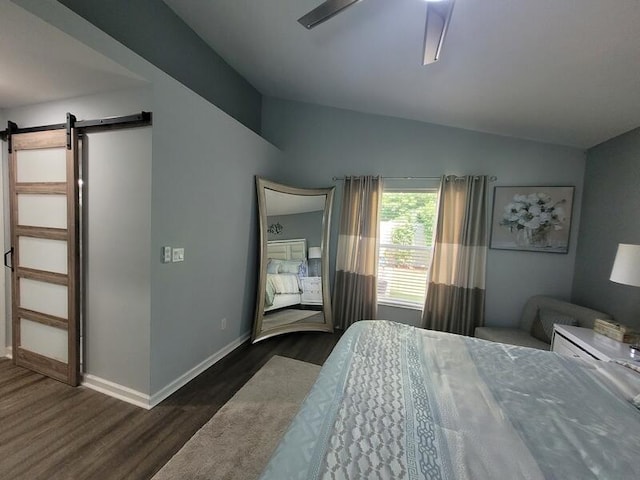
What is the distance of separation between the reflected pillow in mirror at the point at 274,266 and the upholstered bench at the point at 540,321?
7.44 ft

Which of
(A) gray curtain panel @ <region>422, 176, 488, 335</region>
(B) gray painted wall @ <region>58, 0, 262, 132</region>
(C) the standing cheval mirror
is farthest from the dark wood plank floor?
(B) gray painted wall @ <region>58, 0, 262, 132</region>

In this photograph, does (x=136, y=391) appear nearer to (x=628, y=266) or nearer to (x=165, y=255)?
(x=165, y=255)

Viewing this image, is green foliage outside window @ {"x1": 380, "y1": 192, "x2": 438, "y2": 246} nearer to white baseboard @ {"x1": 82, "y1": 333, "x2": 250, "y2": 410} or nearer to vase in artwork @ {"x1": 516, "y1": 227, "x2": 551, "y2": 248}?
vase in artwork @ {"x1": 516, "y1": 227, "x2": 551, "y2": 248}

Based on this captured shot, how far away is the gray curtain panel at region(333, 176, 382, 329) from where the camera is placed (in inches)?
127

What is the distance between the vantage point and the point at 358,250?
329 centimetres

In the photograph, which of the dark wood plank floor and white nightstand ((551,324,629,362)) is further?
white nightstand ((551,324,629,362))

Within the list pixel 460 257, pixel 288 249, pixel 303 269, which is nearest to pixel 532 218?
pixel 460 257

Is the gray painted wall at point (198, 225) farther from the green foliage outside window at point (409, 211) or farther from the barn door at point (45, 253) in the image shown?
the green foliage outside window at point (409, 211)

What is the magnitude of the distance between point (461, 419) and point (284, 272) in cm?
237

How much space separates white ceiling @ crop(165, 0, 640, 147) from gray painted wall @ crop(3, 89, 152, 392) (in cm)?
118

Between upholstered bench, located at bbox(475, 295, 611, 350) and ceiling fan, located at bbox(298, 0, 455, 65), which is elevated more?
ceiling fan, located at bbox(298, 0, 455, 65)

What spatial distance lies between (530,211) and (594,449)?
2509 mm

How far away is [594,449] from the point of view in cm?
88

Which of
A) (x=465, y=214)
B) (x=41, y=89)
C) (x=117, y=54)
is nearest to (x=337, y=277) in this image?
(x=465, y=214)
